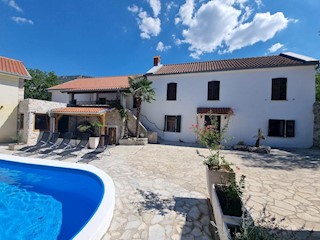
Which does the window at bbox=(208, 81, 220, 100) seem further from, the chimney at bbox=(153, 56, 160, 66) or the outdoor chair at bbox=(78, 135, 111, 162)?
the outdoor chair at bbox=(78, 135, 111, 162)

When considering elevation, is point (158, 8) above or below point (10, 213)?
→ above

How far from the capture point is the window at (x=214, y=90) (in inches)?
653

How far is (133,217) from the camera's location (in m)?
4.46

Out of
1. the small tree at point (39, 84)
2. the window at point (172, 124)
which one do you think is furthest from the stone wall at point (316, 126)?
the small tree at point (39, 84)

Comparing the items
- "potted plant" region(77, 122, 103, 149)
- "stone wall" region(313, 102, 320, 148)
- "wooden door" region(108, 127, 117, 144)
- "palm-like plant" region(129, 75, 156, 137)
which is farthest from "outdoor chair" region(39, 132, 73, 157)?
"stone wall" region(313, 102, 320, 148)

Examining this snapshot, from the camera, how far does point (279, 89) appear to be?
1480 cm

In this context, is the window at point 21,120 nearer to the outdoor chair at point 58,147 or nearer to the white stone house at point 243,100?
the outdoor chair at point 58,147

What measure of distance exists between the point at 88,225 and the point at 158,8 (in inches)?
596

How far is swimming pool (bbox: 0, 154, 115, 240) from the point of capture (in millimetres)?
4509

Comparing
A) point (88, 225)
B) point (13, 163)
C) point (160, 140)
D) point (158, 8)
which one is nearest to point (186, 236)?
point (88, 225)

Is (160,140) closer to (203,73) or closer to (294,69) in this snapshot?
(203,73)

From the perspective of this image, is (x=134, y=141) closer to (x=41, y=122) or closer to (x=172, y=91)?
(x=172, y=91)

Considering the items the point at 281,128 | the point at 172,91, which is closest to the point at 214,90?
the point at 172,91

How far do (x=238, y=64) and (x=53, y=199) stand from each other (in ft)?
59.2
